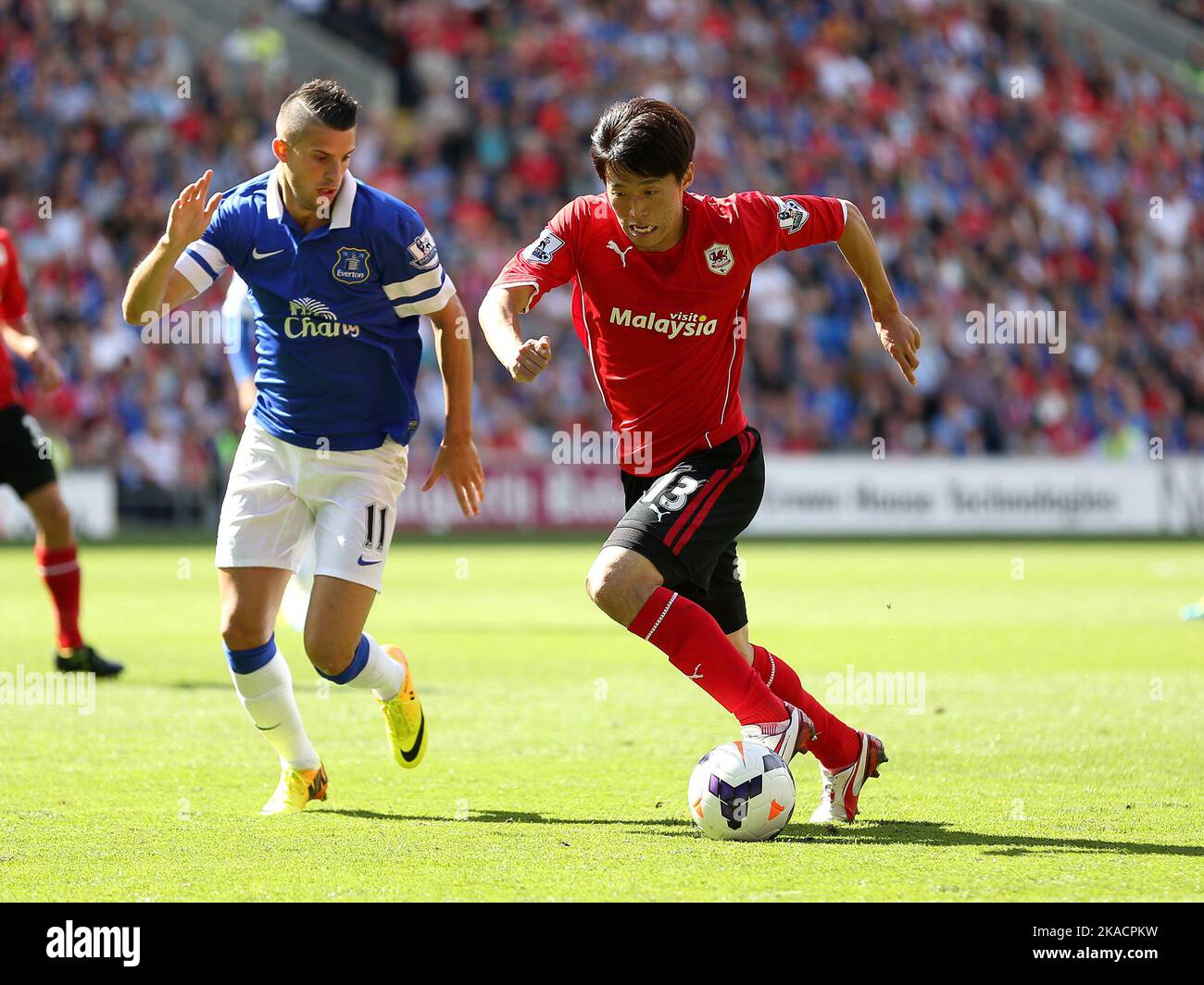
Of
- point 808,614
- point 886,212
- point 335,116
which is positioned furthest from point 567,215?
point 886,212

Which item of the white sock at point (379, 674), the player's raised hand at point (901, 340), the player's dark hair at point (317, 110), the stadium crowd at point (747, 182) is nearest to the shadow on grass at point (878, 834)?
the white sock at point (379, 674)

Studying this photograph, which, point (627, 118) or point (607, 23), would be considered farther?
point (607, 23)

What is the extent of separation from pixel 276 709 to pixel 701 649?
1621mm

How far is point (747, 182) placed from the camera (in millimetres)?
27734

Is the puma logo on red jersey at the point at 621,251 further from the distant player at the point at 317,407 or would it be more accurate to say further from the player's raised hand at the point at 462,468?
the player's raised hand at the point at 462,468

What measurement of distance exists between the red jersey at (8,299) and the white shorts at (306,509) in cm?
414

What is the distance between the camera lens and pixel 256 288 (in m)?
6.17

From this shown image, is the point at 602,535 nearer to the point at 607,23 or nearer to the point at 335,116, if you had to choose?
the point at 607,23

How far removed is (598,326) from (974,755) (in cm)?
270

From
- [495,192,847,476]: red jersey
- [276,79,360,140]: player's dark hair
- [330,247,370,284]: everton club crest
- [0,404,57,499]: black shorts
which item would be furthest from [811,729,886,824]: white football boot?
[0,404,57,499]: black shorts

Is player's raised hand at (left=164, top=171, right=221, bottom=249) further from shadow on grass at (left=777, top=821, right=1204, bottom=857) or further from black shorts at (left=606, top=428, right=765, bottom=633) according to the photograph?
shadow on grass at (left=777, top=821, right=1204, bottom=857)

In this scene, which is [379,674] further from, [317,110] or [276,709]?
[317,110]

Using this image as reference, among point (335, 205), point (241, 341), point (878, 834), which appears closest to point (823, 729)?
point (878, 834)

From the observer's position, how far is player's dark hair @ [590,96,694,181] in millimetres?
5496
